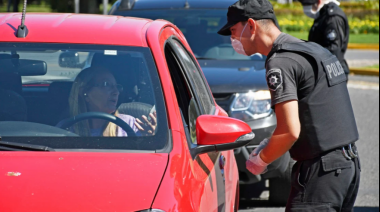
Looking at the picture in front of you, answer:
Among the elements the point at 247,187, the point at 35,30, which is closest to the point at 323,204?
the point at 35,30

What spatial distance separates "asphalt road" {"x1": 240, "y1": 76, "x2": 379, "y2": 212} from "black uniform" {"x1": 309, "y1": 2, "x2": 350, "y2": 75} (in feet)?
3.76

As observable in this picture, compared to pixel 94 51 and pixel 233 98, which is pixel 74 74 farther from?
pixel 233 98

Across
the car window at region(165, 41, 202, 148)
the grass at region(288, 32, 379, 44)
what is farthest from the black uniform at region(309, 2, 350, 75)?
the grass at region(288, 32, 379, 44)

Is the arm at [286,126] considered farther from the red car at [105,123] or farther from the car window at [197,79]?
the car window at [197,79]

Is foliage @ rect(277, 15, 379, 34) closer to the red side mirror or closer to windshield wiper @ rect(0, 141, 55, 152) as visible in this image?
the red side mirror

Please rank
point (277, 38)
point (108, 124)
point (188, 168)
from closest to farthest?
point (188, 168) → point (108, 124) → point (277, 38)

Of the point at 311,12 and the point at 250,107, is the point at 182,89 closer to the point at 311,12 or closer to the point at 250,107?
the point at 250,107

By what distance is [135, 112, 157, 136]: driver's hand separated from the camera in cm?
264

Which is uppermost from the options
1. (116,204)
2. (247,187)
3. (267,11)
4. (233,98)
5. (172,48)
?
(267,11)

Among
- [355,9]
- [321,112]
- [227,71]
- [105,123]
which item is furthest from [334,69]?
[355,9]

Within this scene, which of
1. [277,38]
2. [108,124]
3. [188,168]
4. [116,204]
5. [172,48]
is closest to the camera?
[116,204]

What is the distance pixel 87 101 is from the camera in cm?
292

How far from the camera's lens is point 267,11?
9.64ft

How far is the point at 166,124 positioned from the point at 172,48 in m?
0.72
